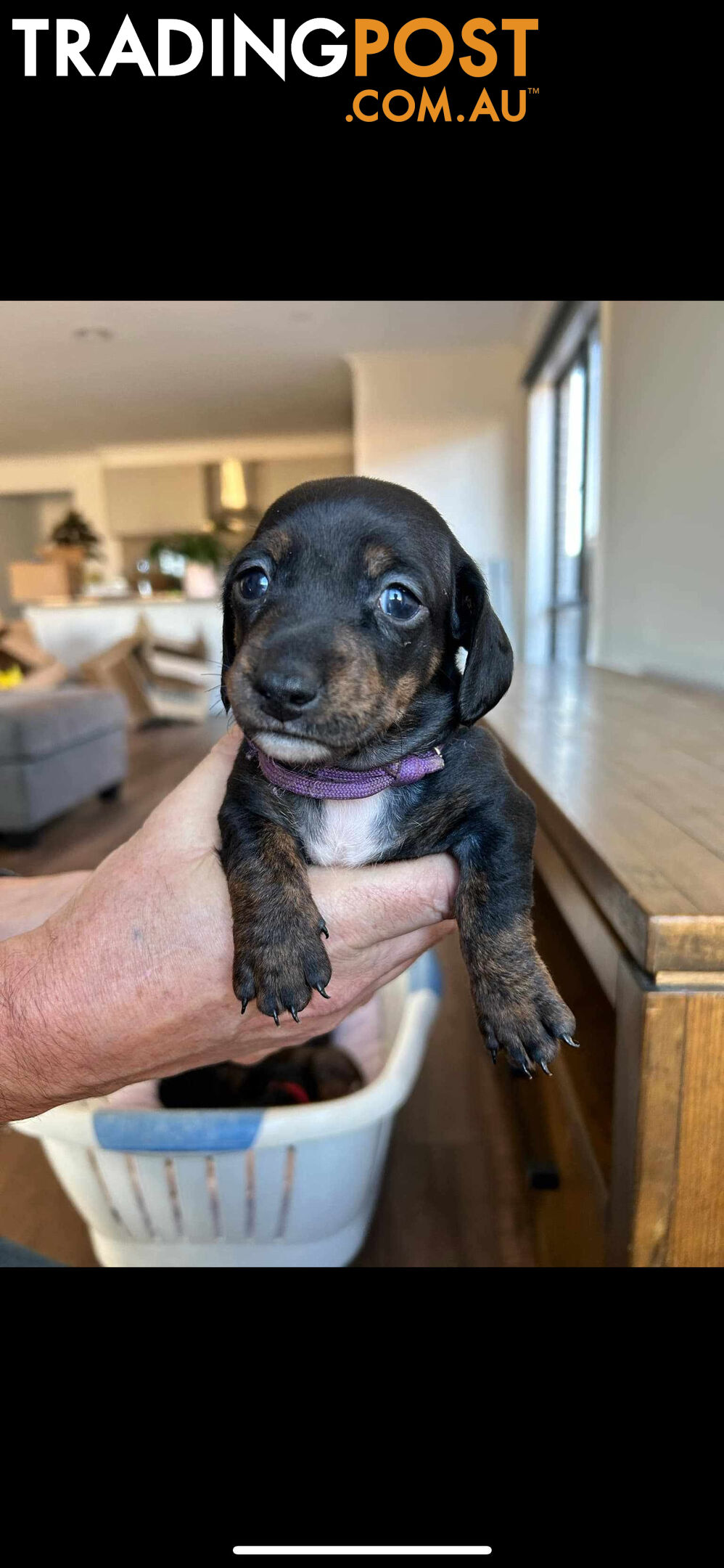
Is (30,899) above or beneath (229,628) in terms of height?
beneath

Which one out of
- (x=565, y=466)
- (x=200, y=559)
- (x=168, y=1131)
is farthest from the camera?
(x=565, y=466)

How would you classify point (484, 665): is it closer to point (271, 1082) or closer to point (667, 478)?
point (271, 1082)

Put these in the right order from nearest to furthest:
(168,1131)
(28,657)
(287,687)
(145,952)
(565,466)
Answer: (287,687) → (145,952) → (168,1131) → (28,657) → (565,466)

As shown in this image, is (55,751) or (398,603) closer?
(398,603)

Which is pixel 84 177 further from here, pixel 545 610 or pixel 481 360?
pixel 545 610

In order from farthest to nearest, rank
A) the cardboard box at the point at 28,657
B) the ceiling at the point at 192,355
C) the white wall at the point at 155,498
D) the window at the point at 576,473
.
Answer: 1. the window at the point at 576,473
2. the white wall at the point at 155,498
3. the cardboard box at the point at 28,657
4. the ceiling at the point at 192,355

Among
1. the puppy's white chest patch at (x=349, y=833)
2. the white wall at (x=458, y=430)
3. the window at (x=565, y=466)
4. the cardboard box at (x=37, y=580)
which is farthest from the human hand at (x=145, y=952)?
the white wall at (x=458, y=430)

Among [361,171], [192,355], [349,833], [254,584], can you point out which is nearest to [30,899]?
[349,833]

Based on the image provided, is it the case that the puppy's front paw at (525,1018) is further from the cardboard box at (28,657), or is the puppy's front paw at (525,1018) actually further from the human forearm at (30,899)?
the cardboard box at (28,657)
